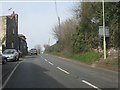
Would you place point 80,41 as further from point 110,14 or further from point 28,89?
point 28,89

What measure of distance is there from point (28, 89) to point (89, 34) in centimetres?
3265

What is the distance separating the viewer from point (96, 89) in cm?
1388

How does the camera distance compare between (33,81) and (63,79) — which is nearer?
(33,81)

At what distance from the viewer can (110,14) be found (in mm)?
37656

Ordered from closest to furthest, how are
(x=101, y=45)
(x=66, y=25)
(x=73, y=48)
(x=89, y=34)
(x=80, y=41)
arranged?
(x=101, y=45), (x=89, y=34), (x=80, y=41), (x=73, y=48), (x=66, y=25)

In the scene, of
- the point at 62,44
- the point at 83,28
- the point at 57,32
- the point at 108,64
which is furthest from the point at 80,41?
the point at 57,32

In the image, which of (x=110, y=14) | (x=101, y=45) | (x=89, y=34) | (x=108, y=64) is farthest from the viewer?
(x=89, y=34)

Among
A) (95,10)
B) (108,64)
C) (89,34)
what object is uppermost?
(95,10)

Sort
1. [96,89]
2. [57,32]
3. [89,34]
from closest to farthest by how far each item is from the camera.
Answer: [96,89] < [89,34] < [57,32]

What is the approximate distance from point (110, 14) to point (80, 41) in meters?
13.1

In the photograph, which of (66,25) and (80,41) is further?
(66,25)

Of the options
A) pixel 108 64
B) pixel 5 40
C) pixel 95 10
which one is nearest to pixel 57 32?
pixel 5 40

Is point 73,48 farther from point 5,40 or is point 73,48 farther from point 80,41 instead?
point 5,40

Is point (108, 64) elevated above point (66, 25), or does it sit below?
below
